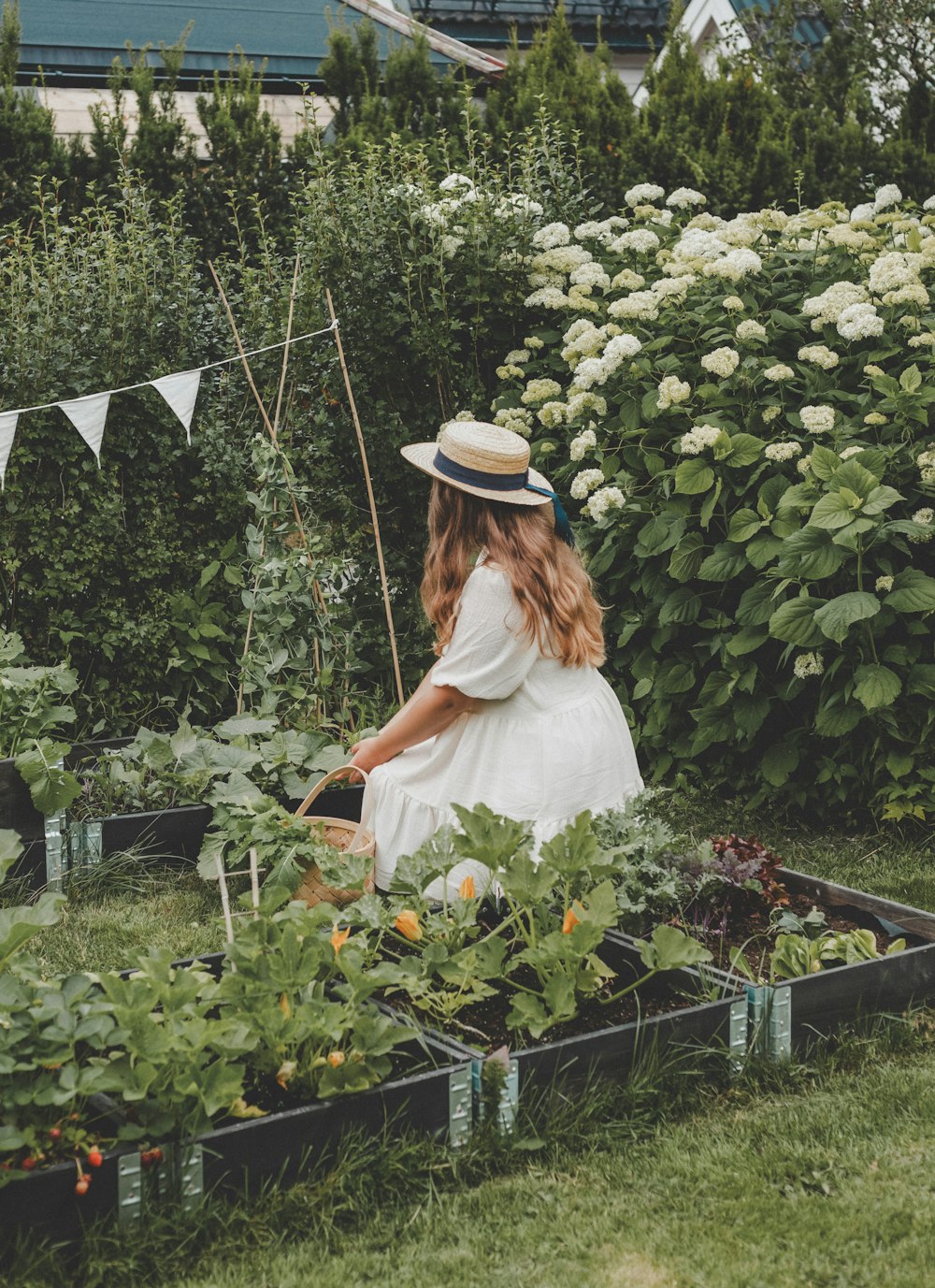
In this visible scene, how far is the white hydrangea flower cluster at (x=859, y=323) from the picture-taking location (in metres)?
4.00

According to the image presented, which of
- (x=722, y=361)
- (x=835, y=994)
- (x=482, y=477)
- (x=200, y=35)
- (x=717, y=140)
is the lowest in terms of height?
(x=835, y=994)

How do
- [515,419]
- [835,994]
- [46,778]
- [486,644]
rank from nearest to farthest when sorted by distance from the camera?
[835,994] < [486,644] < [46,778] < [515,419]

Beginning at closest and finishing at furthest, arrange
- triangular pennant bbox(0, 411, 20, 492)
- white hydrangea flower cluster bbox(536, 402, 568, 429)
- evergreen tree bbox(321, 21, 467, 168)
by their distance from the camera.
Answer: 1. triangular pennant bbox(0, 411, 20, 492)
2. white hydrangea flower cluster bbox(536, 402, 568, 429)
3. evergreen tree bbox(321, 21, 467, 168)

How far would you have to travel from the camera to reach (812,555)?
3.78 metres

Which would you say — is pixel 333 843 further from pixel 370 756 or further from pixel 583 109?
pixel 583 109

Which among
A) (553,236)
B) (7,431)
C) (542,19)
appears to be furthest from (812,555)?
(542,19)

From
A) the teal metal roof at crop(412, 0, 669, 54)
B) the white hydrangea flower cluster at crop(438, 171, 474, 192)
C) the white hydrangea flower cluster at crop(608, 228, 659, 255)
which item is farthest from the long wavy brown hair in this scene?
the teal metal roof at crop(412, 0, 669, 54)

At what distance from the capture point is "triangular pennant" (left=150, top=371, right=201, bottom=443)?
4.69m

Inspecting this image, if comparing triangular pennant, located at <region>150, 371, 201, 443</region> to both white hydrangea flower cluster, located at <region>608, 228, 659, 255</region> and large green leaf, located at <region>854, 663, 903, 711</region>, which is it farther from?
large green leaf, located at <region>854, 663, 903, 711</region>

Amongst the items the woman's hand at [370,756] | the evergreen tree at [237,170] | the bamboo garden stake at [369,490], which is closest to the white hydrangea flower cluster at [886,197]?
the bamboo garden stake at [369,490]

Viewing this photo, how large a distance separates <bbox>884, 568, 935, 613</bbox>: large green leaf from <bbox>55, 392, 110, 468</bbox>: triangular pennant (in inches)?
105

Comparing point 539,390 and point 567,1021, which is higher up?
point 539,390

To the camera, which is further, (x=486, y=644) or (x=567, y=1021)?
(x=486, y=644)

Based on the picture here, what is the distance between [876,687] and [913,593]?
292mm
